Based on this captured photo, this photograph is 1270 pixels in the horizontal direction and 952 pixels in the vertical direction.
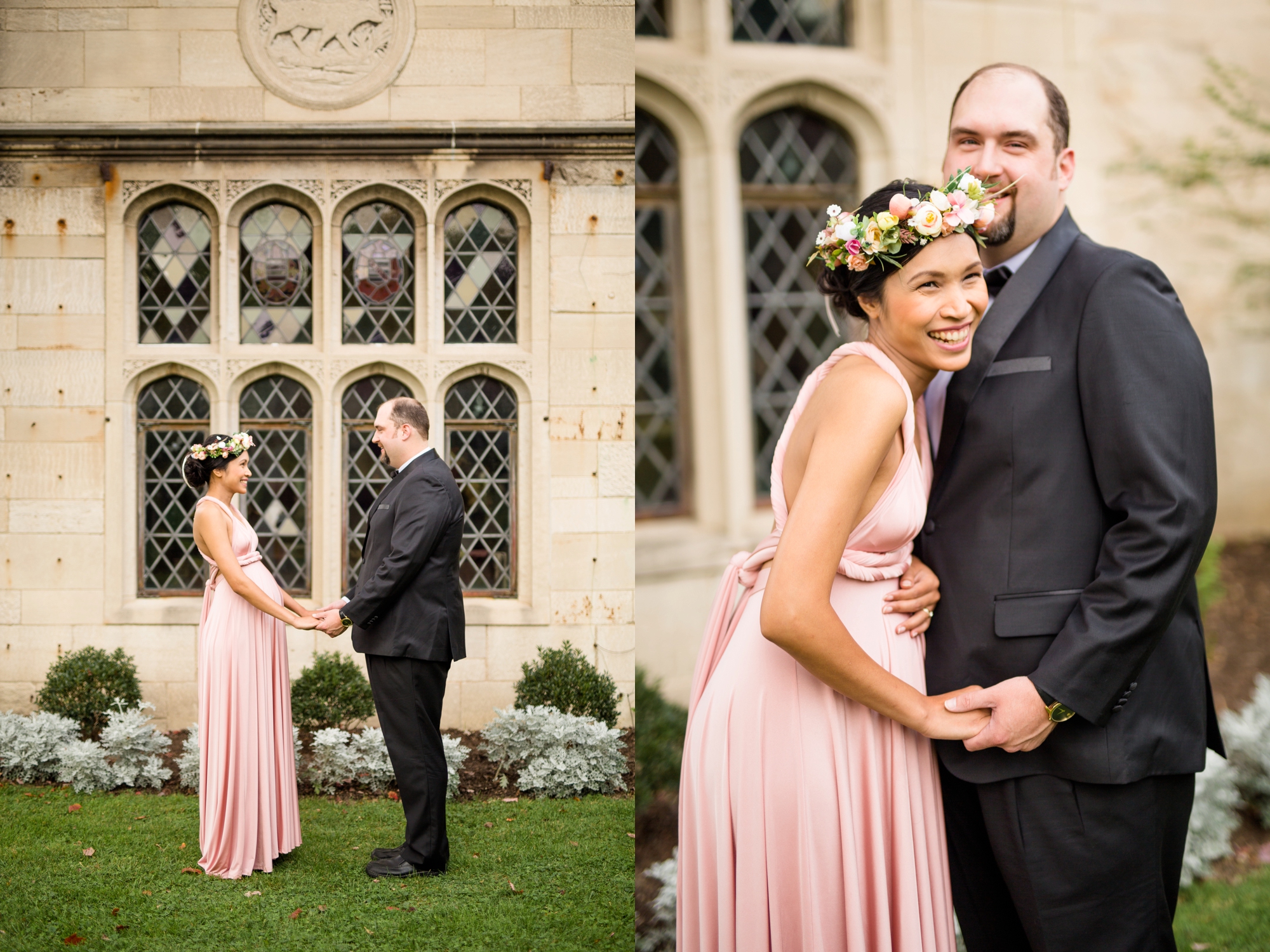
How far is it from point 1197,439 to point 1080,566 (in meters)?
0.35

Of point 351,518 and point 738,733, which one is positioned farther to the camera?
point 351,518

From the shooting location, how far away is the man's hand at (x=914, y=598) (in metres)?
2.14

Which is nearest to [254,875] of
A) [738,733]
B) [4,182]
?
[738,733]

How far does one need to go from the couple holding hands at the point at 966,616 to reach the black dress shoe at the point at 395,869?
2.91 ft

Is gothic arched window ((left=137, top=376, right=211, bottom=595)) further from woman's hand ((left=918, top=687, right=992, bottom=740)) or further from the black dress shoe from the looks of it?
woman's hand ((left=918, top=687, right=992, bottom=740))

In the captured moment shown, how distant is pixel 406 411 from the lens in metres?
2.71

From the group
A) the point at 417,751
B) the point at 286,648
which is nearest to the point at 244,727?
the point at 286,648

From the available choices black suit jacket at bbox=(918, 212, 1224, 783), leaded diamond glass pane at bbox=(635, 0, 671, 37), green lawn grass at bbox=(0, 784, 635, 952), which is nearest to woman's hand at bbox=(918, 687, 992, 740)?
black suit jacket at bbox=(918, 212, 1224, 783)

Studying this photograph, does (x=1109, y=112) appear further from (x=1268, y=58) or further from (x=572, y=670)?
(x=572, y=670)

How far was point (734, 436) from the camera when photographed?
5.40 m

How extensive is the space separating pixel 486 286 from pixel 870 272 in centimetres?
113

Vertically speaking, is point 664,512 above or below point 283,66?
below

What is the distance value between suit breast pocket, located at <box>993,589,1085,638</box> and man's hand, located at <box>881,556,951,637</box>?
5.7 inches

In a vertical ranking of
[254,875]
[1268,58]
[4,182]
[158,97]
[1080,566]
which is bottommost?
[254,875]
